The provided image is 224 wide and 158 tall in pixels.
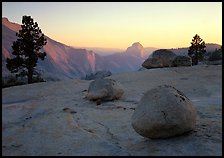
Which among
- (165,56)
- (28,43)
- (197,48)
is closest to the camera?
(28,43)

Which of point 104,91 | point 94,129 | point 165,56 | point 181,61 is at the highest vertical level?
point 165,56

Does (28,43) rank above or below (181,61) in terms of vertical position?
above

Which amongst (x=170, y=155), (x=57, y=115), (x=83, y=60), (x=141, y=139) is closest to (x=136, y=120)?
(x=141, y=139)

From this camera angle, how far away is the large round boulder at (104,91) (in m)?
16.2

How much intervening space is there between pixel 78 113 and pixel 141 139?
212 inches

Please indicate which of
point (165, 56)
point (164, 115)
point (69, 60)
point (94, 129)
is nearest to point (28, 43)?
point (165, 56)

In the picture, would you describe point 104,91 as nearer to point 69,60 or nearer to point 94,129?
point 94,129

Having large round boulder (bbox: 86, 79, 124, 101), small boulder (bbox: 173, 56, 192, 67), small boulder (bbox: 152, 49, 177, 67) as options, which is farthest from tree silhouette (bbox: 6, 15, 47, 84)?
large round boulder (bbox: 86, 79, 124, 101)

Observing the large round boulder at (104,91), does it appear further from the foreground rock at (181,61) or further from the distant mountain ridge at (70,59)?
the distant mountain ridge at (70,59)

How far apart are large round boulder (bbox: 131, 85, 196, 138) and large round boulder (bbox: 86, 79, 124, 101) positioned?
8.28 meters

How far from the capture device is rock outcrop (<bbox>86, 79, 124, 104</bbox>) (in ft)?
53.3

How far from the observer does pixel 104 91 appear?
53.4ft

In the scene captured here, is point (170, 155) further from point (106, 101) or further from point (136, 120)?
point (106, 101)

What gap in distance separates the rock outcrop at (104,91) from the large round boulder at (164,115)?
→ 828 centimetres
